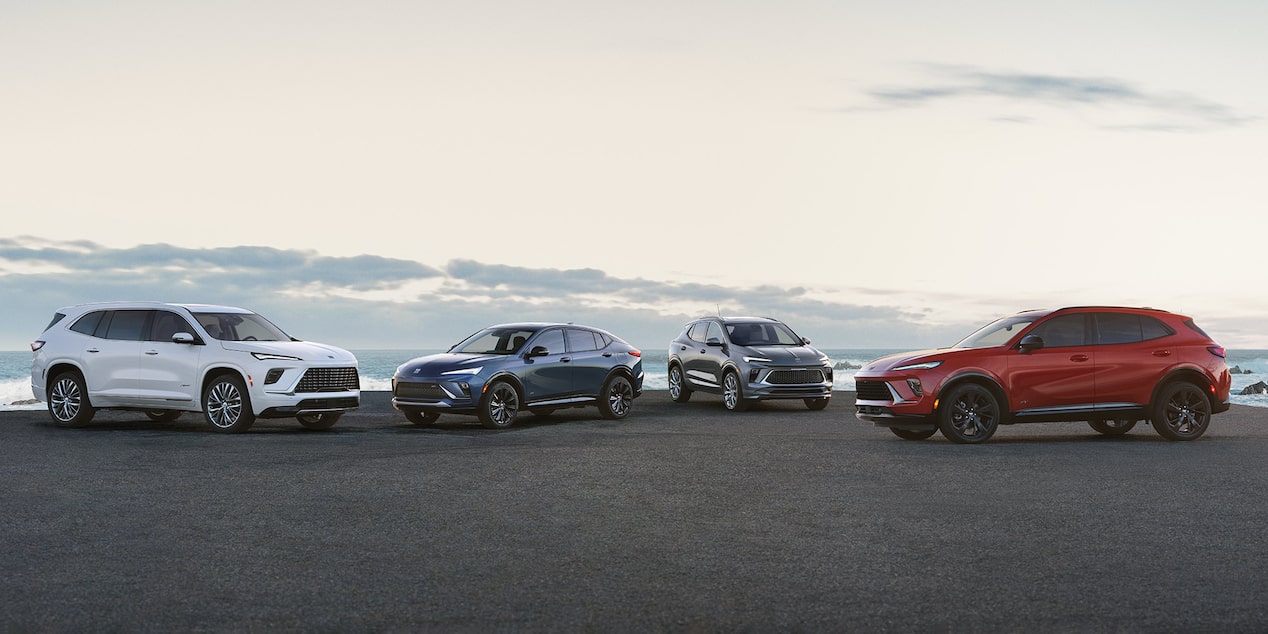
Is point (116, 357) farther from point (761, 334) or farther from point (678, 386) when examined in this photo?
point (761, 334)

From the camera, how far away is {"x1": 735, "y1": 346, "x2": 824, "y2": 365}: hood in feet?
75.1

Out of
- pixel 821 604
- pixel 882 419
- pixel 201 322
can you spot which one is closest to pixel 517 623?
pixel 821 604

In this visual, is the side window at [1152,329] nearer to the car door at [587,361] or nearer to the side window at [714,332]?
the side window at [714,332]

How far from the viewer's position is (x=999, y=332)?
16578 millimetres

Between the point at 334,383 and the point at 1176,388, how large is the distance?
13.5 meters

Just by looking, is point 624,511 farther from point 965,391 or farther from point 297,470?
point 965,391

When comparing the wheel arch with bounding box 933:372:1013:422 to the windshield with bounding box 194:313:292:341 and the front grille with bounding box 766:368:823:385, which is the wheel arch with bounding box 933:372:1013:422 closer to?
the front grille with bounding box 766:368:823:385

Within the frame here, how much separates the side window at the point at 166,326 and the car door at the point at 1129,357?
1475 centimetres

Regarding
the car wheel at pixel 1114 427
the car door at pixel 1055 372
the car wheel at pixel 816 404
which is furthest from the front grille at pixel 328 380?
the car wheel at pixel 1114 427

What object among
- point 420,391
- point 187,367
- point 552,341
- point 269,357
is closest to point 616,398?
point 552,341

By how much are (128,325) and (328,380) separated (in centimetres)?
385

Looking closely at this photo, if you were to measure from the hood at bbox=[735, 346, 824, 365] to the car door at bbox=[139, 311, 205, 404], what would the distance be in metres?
11.1

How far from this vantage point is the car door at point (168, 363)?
1772cm

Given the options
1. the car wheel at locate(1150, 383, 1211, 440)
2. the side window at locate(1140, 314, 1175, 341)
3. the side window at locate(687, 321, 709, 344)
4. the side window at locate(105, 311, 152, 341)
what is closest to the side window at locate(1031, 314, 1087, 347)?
the side window at locate(1140, 314, 1175, 341)
